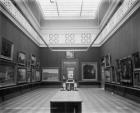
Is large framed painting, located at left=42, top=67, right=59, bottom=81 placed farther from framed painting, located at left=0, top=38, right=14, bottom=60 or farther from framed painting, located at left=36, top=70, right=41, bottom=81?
framed painting, located at left=0, top=38, right=14, bottom=60

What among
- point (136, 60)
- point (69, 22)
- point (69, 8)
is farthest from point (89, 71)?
point (136, 60)

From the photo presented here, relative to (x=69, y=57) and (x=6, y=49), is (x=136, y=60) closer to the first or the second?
(x=6, y=49)

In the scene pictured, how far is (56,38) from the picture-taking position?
987 inches

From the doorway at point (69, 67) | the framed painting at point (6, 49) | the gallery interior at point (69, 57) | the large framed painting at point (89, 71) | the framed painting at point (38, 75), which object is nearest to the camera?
the gallery interior at point (69, 57)

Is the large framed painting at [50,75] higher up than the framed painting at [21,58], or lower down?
lower down

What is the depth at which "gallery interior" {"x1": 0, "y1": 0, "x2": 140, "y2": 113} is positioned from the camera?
10289mm

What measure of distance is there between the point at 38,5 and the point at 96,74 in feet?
39.2

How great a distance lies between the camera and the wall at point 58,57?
2522 centimetres

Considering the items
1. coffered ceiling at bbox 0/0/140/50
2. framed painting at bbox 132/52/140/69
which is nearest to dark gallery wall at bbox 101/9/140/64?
framed painting at bbox 132/52/140/69

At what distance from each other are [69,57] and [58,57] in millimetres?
1550

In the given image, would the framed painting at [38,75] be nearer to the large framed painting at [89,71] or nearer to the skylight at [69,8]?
the large framed painting at [89,71]

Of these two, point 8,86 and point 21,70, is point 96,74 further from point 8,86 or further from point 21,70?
point 8,86

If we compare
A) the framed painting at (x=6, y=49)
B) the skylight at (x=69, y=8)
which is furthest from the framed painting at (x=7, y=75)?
the skylight at (x=69, y=8)

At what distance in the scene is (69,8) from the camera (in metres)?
20.9
